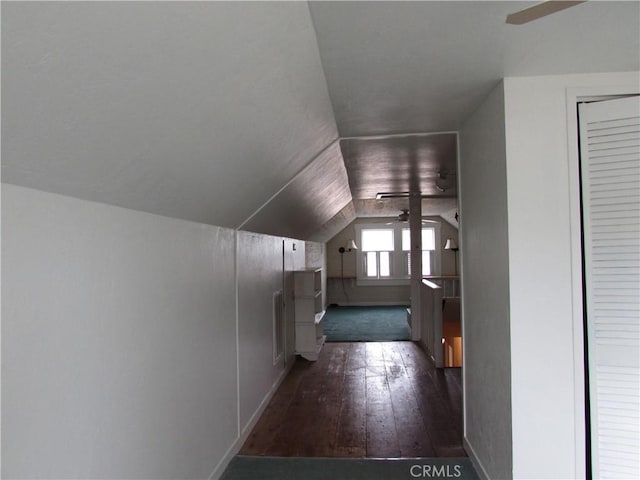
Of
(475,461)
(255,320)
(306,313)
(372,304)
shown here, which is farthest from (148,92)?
(372,304)

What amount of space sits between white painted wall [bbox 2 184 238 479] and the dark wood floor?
0.95 m

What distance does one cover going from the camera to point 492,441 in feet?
7.94

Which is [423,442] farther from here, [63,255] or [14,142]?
[14,142]

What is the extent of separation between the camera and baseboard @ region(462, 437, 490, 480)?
254 centimetres

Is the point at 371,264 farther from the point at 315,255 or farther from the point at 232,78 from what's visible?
the point at 232,78

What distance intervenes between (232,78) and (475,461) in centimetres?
264

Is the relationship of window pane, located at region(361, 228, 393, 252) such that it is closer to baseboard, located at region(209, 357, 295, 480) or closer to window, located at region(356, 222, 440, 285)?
window, located at region(356, 222, 440, 285)

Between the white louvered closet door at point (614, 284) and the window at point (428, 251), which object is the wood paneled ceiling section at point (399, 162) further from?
the window at point (428, 251)

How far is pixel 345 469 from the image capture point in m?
2.79

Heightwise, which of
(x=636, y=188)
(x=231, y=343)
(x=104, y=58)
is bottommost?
(x=231, y=343)

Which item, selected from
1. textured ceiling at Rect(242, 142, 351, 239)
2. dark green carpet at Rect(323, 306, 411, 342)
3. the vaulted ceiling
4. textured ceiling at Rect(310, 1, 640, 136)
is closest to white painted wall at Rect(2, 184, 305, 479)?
the vaulted ceiling

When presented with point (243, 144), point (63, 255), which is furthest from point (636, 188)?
point (63, 255)

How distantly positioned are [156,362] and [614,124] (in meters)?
2.40

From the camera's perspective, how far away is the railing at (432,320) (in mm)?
5251
